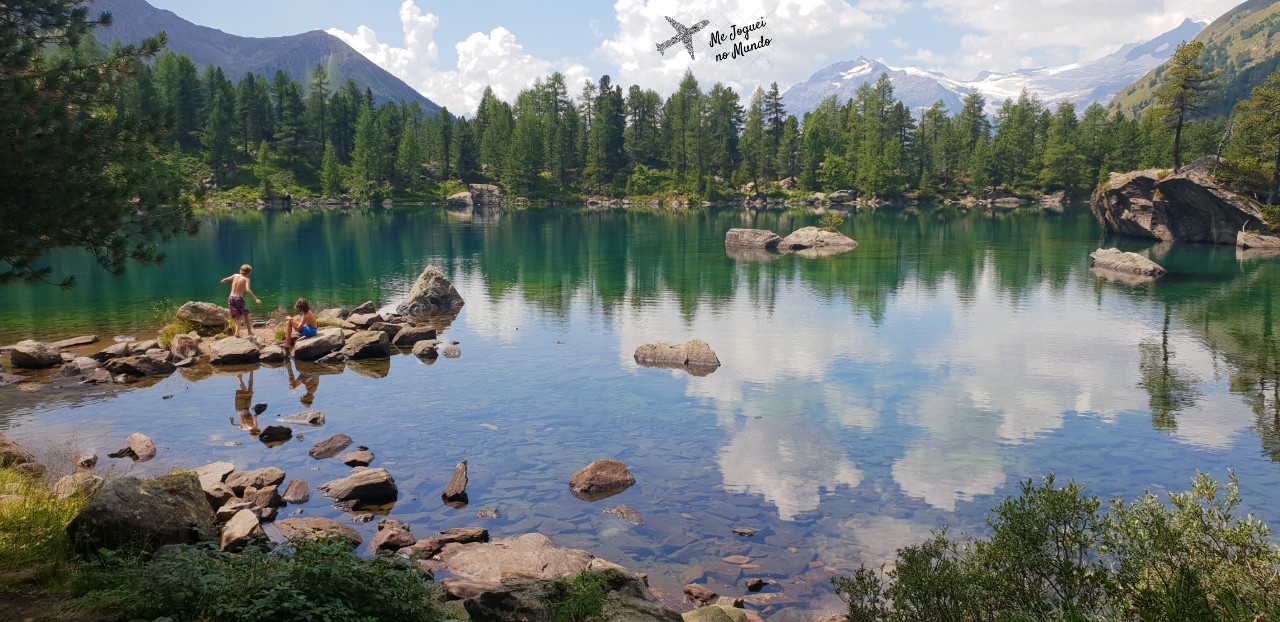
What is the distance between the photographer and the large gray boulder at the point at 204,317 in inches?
1483

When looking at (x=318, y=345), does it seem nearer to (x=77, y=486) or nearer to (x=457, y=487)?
(x=457, y=487)

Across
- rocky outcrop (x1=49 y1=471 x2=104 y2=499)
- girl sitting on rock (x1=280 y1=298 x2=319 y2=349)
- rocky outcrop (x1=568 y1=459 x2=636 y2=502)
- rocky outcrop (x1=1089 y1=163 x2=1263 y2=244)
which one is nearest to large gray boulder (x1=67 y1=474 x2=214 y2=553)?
rocky outcrop (x1=49 y1=471 x2=104 y2=499)

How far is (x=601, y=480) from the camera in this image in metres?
20.7

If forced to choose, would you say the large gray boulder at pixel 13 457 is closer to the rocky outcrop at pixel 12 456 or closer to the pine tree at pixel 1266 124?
the rocky outcrop at pixel 12 456

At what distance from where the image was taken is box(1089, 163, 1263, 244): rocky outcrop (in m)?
79.3

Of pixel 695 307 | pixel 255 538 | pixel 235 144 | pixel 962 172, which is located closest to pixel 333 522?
pixel 255 538

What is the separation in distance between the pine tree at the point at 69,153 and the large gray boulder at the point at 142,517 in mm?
4068

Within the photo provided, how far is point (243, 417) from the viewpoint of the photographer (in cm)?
2614

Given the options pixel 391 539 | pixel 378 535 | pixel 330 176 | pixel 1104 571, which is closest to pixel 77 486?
pixel 378 535

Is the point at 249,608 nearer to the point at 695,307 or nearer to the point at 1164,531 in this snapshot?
the point at 1164,531

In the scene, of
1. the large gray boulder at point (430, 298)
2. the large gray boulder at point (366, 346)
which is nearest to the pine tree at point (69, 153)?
the large gray boulder at point (366, 346)

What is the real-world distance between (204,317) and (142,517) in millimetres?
27695

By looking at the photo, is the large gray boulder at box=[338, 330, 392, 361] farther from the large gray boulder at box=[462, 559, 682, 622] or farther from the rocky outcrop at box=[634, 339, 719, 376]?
the large gray boulder at box=[462, 559, 682, 622]

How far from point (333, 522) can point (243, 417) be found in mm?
10813
